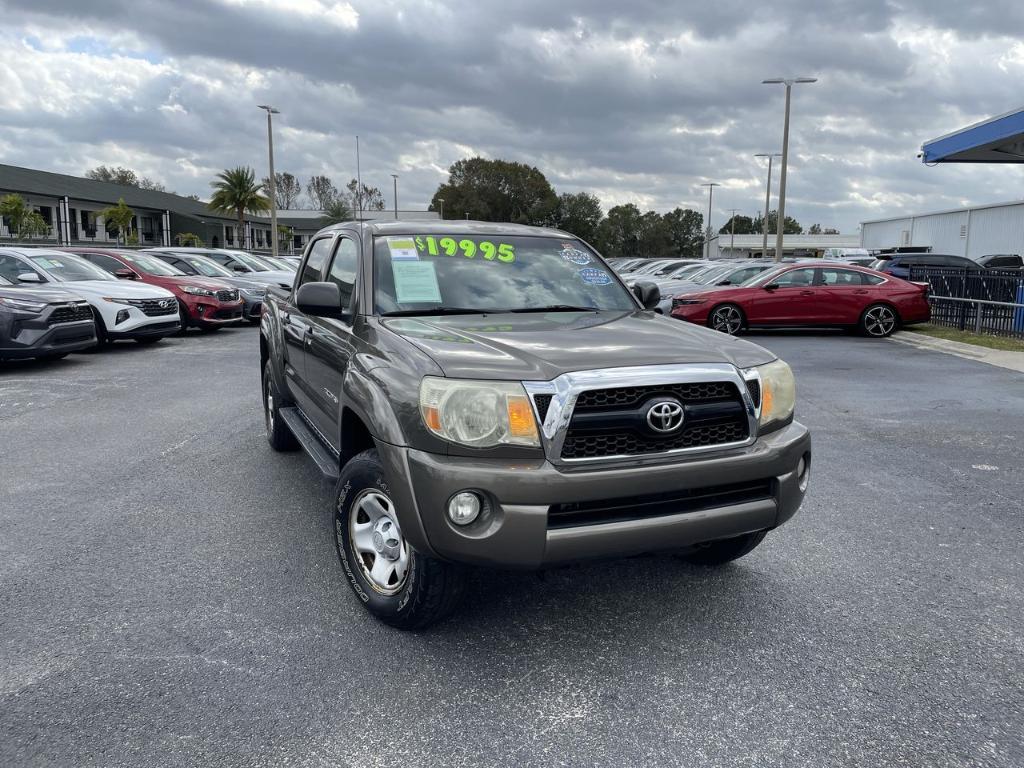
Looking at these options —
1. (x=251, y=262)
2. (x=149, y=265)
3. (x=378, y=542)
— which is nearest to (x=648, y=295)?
(x=378, y=542)

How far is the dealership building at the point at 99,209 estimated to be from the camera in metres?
45.9

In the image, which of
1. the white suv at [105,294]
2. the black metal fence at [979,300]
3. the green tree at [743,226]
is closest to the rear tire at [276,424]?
the white suv at [105,294]

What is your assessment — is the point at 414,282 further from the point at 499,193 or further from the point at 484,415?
the point at 499,193

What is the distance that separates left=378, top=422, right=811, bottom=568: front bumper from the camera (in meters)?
2.80

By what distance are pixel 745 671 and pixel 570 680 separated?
68 cm

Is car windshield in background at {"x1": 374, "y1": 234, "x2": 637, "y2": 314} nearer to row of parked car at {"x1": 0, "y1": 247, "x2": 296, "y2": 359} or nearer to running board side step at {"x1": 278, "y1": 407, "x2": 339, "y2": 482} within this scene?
running board side step at {"x1": 278, "y1": 407, "x2": 339, "y2": 482}

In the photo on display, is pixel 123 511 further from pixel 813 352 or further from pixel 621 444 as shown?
pixel 813 352

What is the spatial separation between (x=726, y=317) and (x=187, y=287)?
10296 millimetres

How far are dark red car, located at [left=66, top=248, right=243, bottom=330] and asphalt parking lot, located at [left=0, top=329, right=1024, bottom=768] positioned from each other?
9.69 m

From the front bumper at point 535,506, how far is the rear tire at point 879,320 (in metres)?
14.1

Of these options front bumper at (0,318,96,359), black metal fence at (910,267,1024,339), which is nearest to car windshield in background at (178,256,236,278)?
front bumper at (0,318,96,359)

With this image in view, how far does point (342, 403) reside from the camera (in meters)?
3.68

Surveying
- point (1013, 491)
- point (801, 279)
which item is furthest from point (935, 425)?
point (801, 279)

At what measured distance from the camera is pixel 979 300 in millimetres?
15477
